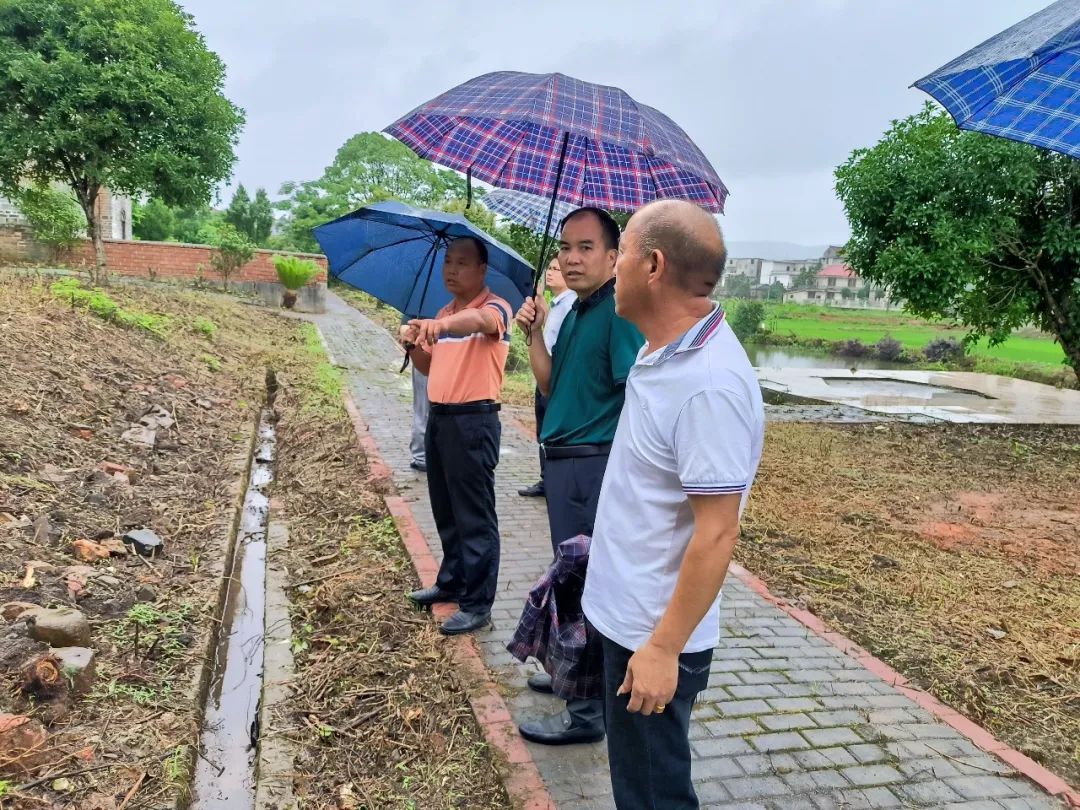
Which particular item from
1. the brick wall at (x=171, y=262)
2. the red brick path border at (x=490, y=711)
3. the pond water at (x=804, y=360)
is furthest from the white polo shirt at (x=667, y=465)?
the pond water at (x=804, y=360)

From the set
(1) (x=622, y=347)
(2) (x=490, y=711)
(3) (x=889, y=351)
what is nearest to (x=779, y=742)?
(2) (x=490, y=711)

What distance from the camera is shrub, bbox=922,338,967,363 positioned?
27553 millimetres

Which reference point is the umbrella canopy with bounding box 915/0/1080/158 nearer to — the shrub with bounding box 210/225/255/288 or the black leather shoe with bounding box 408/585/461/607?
the black leather shoe with bounding box 408/585/461/607

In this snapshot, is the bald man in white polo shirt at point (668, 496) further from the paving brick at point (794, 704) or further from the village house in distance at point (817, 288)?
the village house in distance at point (817, 288)

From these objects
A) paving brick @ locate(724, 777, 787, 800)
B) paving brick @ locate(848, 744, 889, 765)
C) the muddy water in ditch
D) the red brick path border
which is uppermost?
the red brick path border

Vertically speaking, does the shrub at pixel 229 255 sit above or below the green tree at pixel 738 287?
below

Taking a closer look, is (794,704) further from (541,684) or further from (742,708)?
(541,684)

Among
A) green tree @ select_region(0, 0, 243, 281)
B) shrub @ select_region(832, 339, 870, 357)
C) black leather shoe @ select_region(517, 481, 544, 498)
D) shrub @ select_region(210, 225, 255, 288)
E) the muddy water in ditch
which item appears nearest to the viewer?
the muddy water in ditch

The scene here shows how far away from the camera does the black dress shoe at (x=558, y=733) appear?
9.27ft

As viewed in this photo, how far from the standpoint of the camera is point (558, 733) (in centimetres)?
283

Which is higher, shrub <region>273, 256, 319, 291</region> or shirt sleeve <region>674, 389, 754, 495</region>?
shrub <region>273, 256, 319, 291</region>

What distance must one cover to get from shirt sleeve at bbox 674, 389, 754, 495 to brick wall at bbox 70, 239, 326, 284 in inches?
749

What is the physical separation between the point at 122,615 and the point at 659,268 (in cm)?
347

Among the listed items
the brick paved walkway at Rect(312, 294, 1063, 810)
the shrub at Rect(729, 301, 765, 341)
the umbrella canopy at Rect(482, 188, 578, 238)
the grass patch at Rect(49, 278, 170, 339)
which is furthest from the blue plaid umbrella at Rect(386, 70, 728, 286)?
the shrub at Rect(729, 301, 765, 341)
